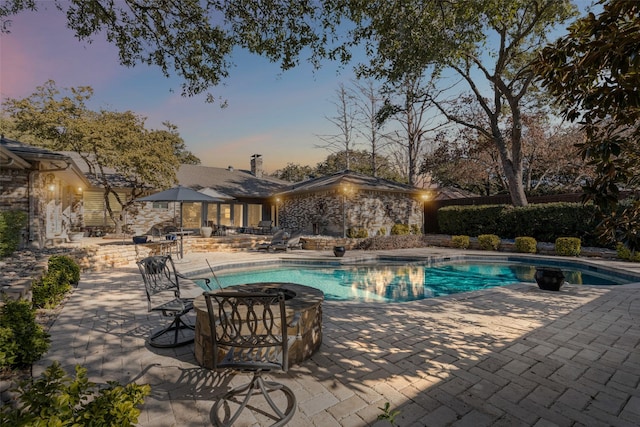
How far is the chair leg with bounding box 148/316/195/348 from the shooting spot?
4.02 m

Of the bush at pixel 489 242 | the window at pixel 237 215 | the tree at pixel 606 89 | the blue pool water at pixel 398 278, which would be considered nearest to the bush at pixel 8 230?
the blue pool water at pixel 398 278

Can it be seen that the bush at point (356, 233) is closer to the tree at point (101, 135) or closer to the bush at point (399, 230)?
the bush at point (399, 230)

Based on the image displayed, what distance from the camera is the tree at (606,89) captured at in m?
1.82

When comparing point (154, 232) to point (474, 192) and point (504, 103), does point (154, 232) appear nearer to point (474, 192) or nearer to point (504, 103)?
point (504, 103)

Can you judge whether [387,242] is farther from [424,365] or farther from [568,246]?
[424,365]

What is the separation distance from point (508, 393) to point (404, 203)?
17.7m

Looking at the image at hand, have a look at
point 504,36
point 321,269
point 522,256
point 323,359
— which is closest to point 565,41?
point 323,359

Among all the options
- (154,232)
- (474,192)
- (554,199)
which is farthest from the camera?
(474,192)

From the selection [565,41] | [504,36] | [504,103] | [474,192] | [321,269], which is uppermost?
[504,36]

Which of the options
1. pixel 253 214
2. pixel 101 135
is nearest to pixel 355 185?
pixel 253 214

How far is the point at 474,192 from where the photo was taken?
3016cm

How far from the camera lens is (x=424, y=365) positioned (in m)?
3.50

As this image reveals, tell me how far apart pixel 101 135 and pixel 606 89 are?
703 inches

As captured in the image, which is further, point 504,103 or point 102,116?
point 504,103
